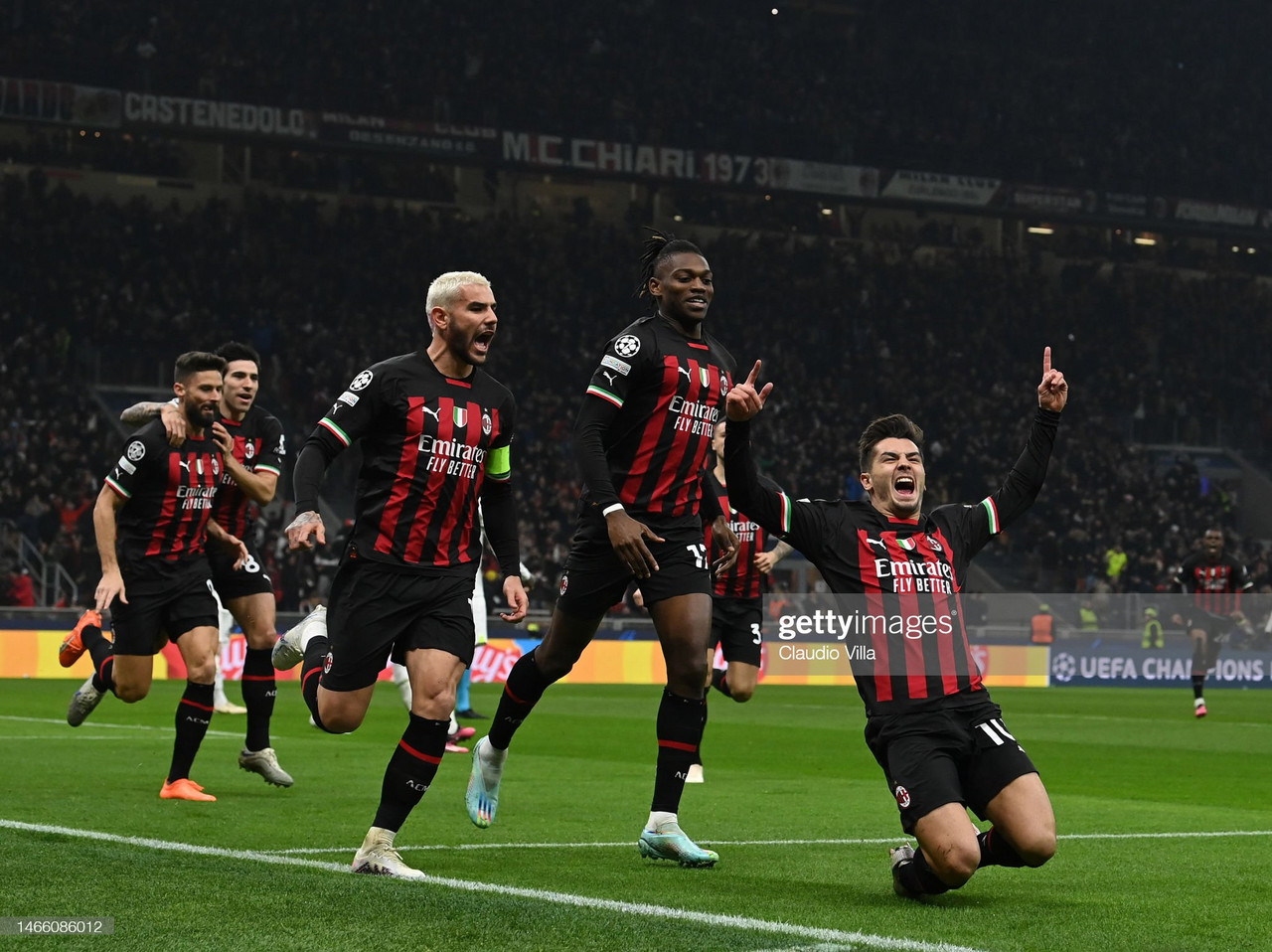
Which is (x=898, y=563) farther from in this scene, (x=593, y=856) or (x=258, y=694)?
(x=258, y=694)

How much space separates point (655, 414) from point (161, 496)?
337cm

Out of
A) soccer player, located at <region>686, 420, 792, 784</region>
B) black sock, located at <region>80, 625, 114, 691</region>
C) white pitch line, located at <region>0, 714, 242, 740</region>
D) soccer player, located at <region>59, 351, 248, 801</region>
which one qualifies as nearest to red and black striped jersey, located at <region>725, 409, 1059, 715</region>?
soccer player, located at <region>59, 351, 248, 801</region>

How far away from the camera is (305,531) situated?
19.8ft

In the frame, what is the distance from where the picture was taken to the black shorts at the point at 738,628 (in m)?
11.6

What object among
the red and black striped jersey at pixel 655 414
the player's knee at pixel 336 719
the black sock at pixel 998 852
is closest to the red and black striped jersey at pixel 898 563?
the black sock at pixel 998 852

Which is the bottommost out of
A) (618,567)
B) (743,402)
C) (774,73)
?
(618,567)

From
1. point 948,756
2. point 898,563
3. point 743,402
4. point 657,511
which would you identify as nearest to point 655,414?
point 657,511

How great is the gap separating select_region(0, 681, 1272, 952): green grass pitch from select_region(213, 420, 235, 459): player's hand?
175cm

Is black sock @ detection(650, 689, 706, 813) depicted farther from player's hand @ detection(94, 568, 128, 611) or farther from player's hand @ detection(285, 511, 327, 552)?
player's hand @ detection(94, 568, 128, 611)

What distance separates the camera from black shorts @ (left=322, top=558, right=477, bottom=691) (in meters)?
6.50

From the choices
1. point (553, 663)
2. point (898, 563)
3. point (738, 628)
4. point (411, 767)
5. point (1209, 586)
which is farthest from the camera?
point (1209, 586)

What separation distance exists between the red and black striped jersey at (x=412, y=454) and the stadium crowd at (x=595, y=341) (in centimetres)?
2153

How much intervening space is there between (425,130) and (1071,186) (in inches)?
654

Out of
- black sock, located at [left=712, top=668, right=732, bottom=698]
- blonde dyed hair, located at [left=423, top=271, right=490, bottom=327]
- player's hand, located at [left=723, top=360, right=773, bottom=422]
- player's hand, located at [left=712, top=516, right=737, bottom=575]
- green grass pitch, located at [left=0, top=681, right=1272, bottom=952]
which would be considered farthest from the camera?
black sock, located at [left=712, top=668, right=732, bottom=698]
